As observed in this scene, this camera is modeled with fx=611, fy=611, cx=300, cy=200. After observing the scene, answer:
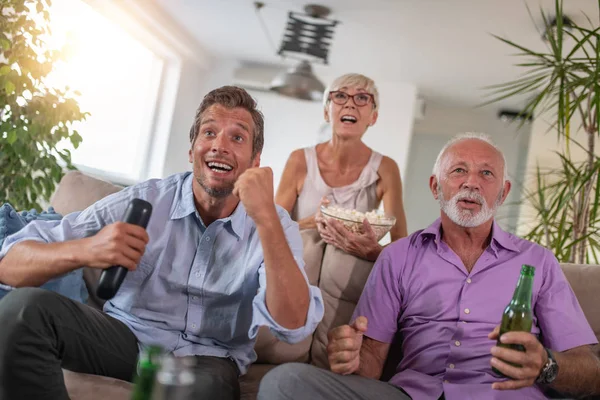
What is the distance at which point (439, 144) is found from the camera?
8648 mm

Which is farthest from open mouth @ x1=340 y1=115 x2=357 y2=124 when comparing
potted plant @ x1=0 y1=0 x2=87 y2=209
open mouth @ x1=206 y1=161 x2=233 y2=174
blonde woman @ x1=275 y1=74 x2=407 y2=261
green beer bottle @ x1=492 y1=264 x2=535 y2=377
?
green beer bottle @ x1=492 y1=264 x2=535 y2=377

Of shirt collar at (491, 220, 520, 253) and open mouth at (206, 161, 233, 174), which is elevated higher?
open mouth at (206, 161, 233, 174)

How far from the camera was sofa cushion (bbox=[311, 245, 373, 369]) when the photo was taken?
210cm

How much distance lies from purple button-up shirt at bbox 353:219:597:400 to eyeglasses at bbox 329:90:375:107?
3.48 feet

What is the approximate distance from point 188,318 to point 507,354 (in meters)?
0.84

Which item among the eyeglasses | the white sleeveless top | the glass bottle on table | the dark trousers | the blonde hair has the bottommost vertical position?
the dark trousers

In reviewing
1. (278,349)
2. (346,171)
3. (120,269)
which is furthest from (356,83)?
(120,269)

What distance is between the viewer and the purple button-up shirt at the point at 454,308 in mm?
1703

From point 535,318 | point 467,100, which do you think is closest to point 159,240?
point 535,318

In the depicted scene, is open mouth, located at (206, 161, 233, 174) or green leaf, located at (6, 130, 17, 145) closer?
open mouth, located at (206, 161, 233, 174)

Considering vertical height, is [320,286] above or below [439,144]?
below

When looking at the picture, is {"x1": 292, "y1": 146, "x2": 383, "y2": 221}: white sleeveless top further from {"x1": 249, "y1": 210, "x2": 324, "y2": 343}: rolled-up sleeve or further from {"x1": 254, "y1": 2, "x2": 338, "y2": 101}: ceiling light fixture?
{"x1": 254, "y1": 2, "x2": 338, "y2": 101}: ceiling light fixture

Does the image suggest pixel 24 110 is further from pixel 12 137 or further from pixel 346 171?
pixel 346 171

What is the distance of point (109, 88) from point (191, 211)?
16.6 ft
